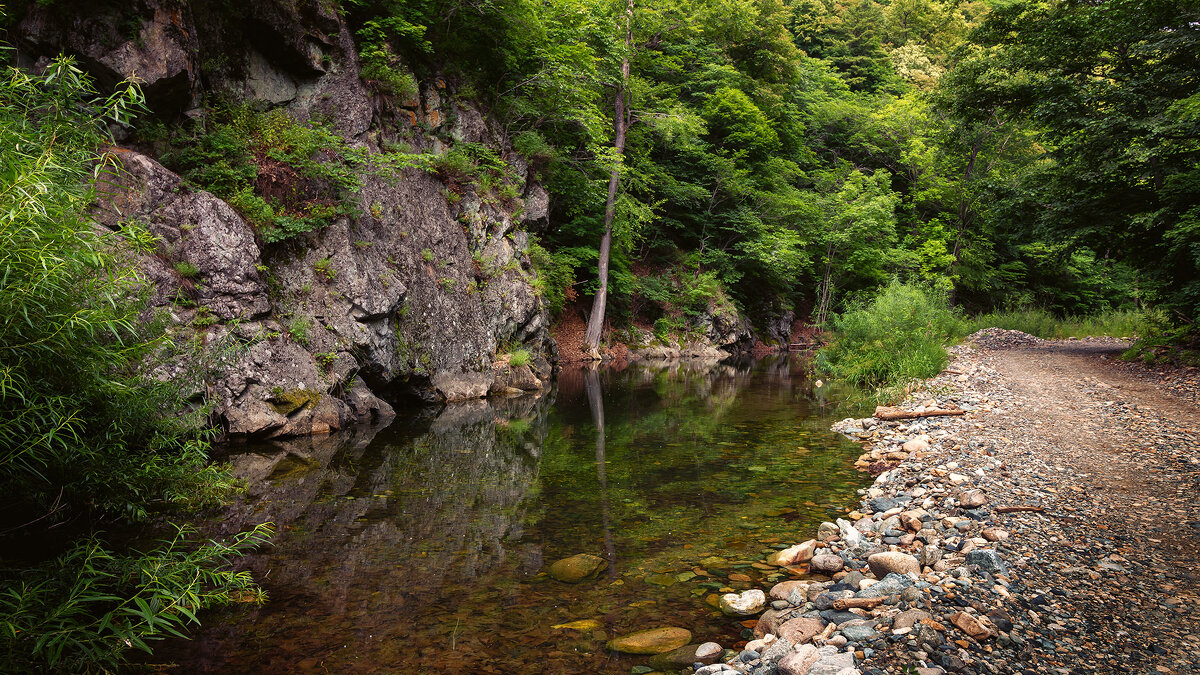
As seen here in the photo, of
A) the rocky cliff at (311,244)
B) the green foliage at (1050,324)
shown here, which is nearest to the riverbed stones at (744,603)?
the rocky cliff at (311,244)

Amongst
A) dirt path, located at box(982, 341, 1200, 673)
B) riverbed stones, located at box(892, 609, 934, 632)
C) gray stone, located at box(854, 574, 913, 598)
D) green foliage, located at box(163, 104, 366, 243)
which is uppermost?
green foliage, located at box(163, 104, 366, 243)

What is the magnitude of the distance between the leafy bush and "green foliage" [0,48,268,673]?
12.2 metres

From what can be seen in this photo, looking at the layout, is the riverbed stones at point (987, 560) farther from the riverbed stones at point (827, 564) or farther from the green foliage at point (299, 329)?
the green foliage at point (299, 329)

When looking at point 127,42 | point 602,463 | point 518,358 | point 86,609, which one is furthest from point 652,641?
point 518,358

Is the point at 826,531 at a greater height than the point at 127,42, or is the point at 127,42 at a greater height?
the point at 127,42

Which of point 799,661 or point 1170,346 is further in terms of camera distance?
point 1170,346

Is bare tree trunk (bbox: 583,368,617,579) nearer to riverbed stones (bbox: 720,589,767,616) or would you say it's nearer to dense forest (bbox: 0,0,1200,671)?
riverbed stones (bbox: 720,589,767,616)

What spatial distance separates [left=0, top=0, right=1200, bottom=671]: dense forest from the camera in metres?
2.68

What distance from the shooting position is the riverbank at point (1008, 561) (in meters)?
2.58

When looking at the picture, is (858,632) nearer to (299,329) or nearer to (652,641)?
(652,641)

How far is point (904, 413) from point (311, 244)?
1049 cm

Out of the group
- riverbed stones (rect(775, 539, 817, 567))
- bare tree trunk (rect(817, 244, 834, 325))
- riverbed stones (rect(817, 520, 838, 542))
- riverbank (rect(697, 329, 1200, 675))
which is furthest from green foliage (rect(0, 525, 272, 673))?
bare tree trunk (rect(817, 244, 834, 325))

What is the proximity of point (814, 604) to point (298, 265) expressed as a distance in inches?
363

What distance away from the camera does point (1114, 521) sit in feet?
12.9
